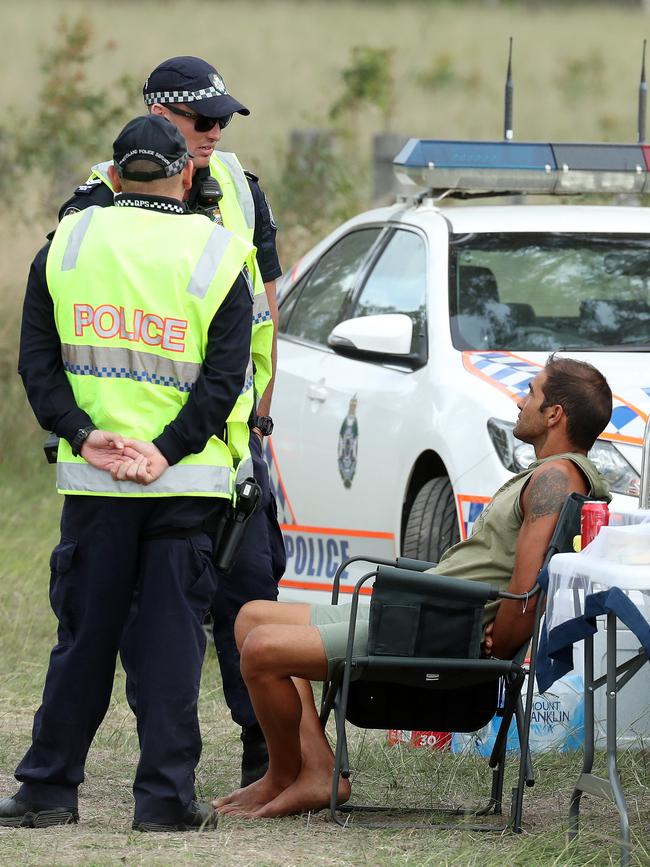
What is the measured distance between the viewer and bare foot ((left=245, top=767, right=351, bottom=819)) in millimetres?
4715

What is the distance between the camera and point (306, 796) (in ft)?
15.5

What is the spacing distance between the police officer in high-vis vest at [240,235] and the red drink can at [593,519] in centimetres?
100

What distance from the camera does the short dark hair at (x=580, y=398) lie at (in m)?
4.73

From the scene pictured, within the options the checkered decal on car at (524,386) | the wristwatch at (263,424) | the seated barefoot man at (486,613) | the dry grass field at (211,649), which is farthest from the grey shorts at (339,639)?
the checkered decal on car at (524,386)

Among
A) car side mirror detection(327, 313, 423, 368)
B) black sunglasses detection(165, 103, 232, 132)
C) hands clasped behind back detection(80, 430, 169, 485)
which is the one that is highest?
black sunglasses detection(165, 103, 232, 132)

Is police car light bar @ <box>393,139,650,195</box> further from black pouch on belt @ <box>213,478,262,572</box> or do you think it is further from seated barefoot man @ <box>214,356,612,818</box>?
black pouch on belt @ <box>213,478,262,572</box>

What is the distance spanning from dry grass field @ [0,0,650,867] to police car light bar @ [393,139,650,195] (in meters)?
2.01

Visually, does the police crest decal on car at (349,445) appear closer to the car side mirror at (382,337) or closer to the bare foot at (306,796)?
the car side mirror at (382,337)

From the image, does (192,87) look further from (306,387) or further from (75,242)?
(306,387)

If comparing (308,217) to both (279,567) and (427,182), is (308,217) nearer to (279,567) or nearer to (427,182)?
(427,182)

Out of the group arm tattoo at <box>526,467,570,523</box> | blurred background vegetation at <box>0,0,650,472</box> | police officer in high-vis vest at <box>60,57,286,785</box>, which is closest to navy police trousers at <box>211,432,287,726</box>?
police officer in high-vis vest at <box>60,57,286,785</box>

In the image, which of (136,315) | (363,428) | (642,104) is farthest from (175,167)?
(642,104)

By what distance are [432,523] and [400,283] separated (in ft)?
3.73

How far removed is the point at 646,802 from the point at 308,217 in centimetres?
703
